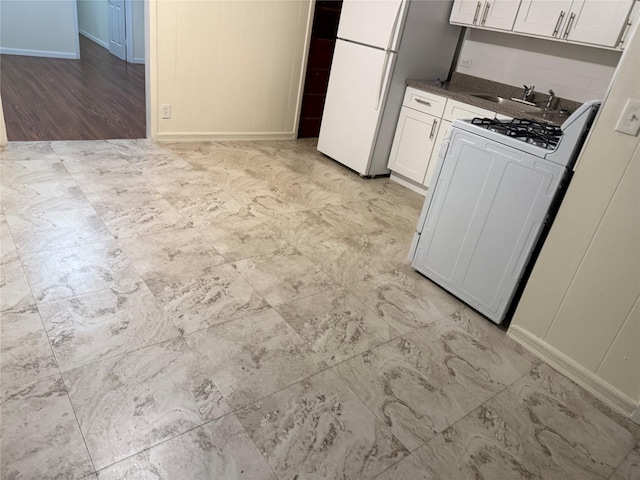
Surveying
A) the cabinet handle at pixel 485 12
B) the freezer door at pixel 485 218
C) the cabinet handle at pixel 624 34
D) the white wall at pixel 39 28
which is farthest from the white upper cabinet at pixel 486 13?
the white wall at pixel 39 28

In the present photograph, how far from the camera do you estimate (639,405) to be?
1.73 meters

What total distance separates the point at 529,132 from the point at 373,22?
1.83 meters

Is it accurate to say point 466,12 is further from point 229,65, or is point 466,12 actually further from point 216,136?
point 216,136

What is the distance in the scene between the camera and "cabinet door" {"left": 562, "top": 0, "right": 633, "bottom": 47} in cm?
256

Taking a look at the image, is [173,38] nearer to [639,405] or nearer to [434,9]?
[434,9]

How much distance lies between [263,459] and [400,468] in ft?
1.39

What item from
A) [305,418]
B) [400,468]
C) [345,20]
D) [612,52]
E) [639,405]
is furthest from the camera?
[345,20]

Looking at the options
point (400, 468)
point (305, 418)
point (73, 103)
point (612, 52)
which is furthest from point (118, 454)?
point (73, 103)

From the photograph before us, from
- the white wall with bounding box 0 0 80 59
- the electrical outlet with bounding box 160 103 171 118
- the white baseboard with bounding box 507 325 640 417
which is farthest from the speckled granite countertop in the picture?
the white wall with bounding box 0 0 80 59

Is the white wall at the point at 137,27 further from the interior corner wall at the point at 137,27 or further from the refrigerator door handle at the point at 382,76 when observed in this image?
the refrigerator door handle at the point at 382,76

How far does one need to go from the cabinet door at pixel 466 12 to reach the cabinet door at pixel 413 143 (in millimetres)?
730

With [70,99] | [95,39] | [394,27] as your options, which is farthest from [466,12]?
[95,39]

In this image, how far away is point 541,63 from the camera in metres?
3.28

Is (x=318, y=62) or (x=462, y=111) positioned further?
(x=318, y=62)
